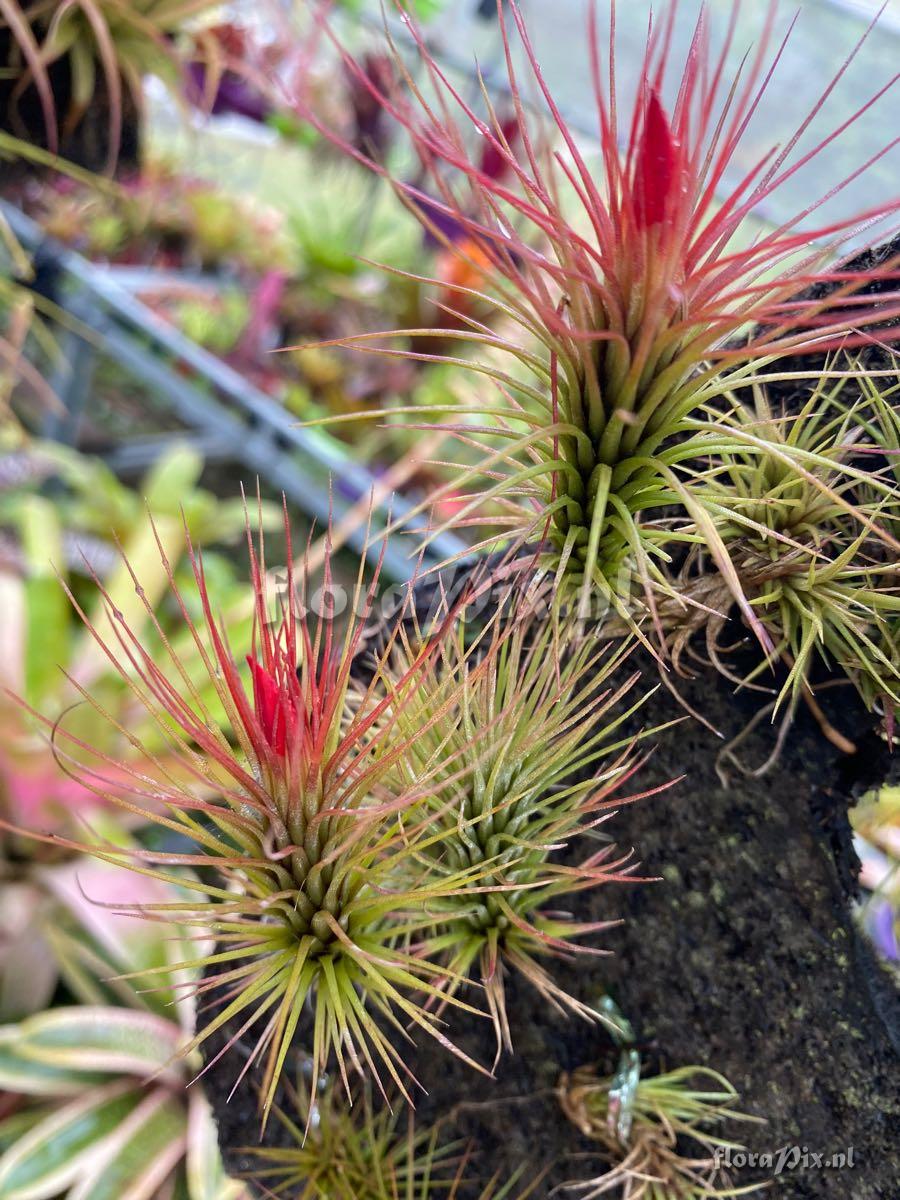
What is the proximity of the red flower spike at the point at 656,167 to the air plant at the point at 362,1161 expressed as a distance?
18.2 inches

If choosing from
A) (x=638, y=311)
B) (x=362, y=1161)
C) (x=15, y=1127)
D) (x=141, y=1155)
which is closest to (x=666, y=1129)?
(x=362, y=1161)

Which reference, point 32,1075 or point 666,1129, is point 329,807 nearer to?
point 666,1129

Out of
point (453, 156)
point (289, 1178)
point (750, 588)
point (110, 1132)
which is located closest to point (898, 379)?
point (750, 588)

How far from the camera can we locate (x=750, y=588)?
391 millimetres

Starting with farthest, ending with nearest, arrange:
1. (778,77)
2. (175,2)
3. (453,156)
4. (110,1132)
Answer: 1. (778,77)
2. (175,2)
3. (110,1132)
4. (453,156)

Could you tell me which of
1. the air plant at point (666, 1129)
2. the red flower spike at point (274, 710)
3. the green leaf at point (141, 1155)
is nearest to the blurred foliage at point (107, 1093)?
the green leaf at point (141, 1155)

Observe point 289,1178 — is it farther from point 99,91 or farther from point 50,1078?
point 99,91

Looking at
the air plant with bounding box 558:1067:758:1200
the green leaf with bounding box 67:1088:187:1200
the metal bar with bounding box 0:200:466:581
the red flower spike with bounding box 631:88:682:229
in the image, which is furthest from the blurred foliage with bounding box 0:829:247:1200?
the metal bar with bounding box 0:200:466:581

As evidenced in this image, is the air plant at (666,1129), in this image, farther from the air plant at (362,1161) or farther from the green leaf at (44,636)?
the green leaf at (44,636)

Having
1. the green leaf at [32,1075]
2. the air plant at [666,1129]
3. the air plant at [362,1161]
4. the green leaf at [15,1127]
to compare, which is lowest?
the air plant at [666,1129]

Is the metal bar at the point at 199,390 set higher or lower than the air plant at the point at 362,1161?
higher

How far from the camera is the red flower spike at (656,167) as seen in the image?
0.27m

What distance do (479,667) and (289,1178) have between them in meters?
0.38

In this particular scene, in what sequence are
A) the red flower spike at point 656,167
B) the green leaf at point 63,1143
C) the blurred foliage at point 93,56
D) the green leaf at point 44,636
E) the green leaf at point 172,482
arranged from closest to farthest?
the red flower spike at point 656,167 < the green leaf at point 63,1143 < the blurred foliage at point 93,56 < the green leaf at point 44,636 < the green leaf at point 172,482
